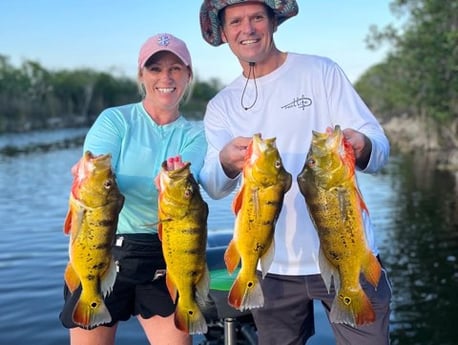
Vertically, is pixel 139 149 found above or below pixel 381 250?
above

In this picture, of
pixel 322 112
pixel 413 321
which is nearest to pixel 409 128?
pixel 413 321

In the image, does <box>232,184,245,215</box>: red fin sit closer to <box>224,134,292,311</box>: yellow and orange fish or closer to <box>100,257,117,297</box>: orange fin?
<box>224,134,292,311</box>: yellow and orange fish

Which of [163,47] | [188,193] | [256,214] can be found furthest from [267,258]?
[163,47]

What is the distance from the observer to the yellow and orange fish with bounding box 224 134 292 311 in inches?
119

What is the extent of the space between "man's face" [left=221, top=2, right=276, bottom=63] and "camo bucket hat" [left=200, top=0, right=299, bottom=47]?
5 cm

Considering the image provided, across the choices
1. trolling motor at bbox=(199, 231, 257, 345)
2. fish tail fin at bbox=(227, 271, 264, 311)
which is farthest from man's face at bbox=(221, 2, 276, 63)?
trolling motor at bbox=(199, 231, 257, 345)

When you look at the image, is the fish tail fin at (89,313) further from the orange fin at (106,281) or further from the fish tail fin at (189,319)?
the fish tail fin at (189,319)

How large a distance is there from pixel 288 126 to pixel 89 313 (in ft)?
5.53

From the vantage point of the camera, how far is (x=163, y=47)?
150 inches

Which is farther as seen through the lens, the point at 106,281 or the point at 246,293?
the point at 106,281

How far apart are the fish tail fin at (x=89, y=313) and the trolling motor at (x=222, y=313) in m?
1.39

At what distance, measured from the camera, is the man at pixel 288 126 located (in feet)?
11.4

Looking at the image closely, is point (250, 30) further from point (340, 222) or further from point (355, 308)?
point (355, 308)

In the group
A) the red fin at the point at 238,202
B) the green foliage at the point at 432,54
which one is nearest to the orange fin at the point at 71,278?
the red fin at the point at 238,202
